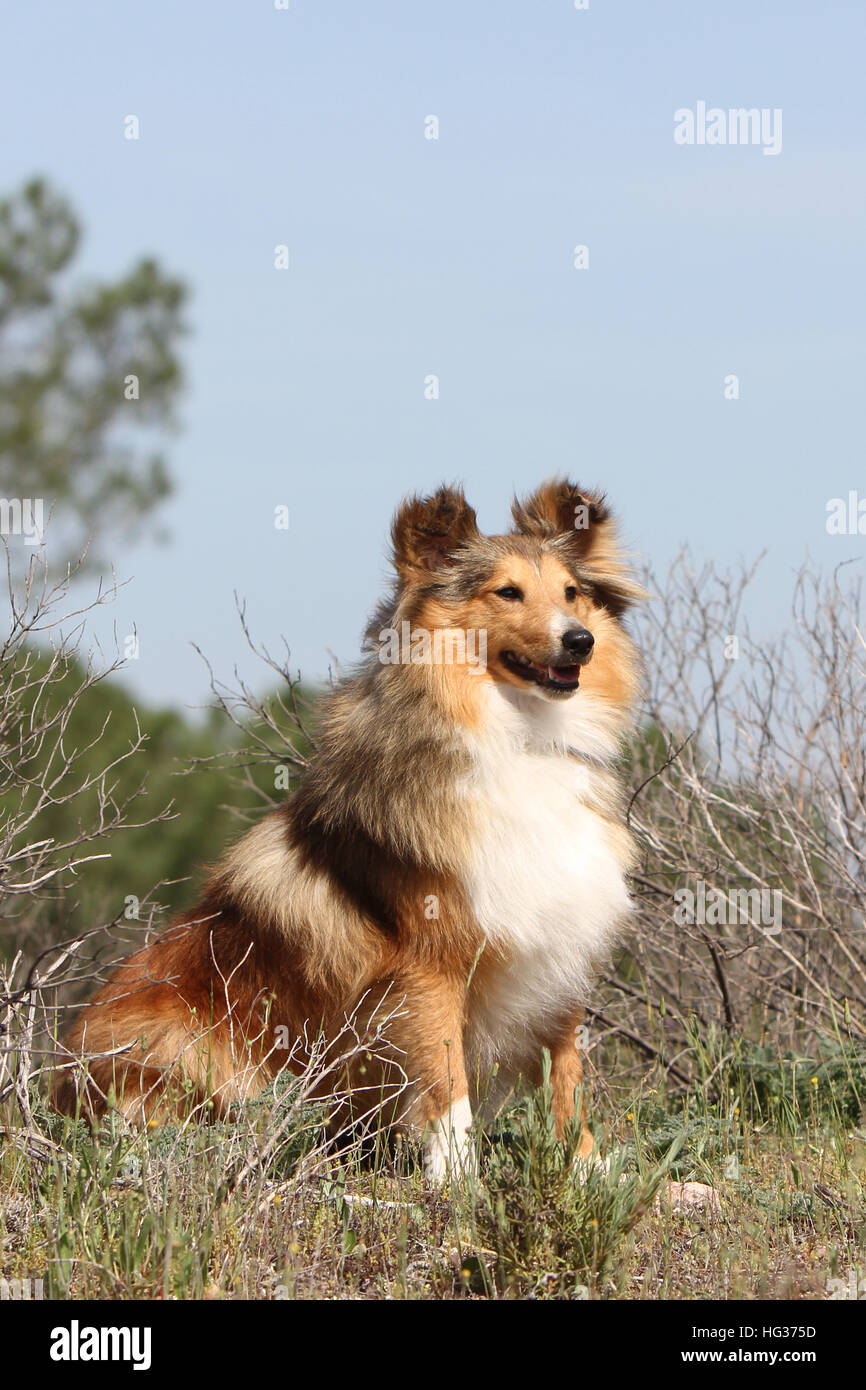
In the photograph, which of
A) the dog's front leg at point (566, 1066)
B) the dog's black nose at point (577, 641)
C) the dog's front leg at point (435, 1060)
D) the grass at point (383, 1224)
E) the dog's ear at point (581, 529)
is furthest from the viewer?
the dog's ear at point (581, 529)

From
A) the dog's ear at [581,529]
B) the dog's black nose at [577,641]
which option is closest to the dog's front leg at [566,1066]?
the dog's black nose at [577,641]

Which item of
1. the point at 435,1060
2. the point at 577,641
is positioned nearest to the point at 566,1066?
the point at 435,1060

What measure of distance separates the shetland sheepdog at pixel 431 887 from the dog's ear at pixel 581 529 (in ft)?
0.53

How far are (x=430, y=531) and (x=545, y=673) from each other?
723 mm

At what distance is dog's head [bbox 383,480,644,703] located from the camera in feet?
16.7

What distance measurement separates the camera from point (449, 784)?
502 centimetres

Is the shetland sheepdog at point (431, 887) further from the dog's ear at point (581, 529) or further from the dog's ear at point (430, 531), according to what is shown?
the dog's ear at point (581, 529)

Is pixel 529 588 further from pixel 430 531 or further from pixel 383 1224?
pixel 383 1224

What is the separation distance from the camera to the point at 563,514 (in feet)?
18.4

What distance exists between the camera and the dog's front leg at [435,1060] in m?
4.71

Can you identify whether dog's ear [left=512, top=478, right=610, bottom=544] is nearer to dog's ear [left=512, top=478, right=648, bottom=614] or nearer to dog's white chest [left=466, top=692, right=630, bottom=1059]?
dog's ear [left=512, top=478, right=648, bottom=614]
